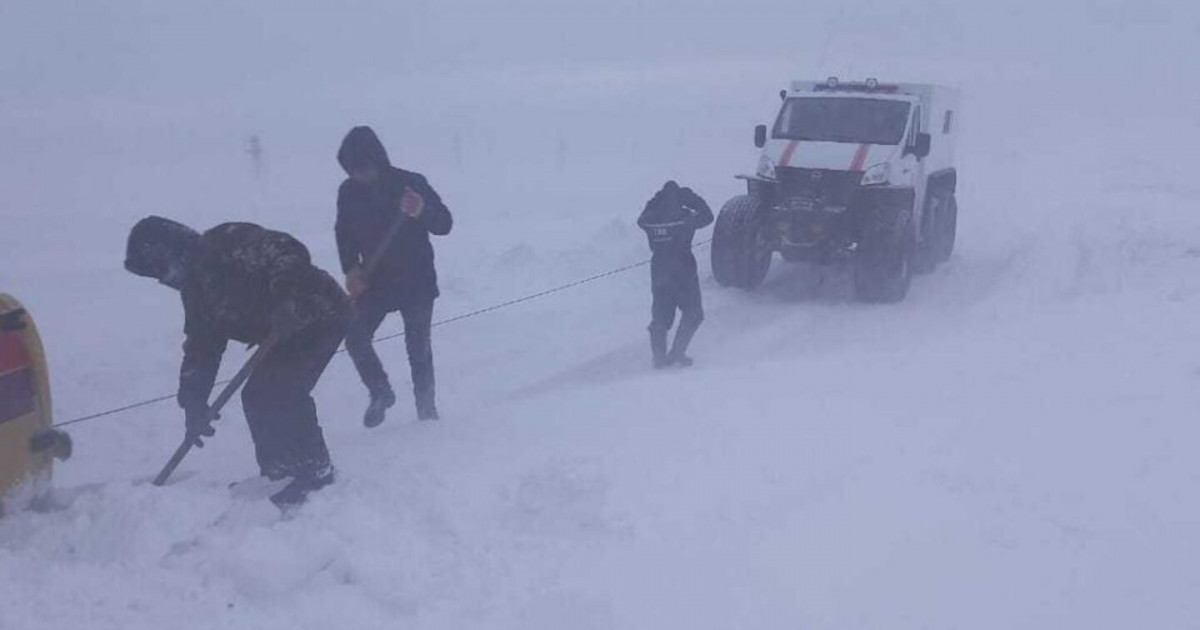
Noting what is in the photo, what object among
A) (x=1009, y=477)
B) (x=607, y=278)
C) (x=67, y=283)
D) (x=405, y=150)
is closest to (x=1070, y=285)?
(x=607, y=278)

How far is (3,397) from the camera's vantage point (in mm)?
4383

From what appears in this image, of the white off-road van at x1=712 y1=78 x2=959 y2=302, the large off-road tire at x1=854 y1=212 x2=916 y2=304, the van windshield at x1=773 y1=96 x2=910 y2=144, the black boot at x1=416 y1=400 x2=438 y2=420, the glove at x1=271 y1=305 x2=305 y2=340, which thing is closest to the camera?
the glove at x1=271 y1=305 x2=305 y2=340

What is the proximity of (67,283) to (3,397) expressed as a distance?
29.9 ft

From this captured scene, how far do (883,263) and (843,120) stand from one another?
1.83 metres

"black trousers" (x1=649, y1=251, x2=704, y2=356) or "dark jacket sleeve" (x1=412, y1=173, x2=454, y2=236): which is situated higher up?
"dark jacket sleeve" (x1=412, y1=173, x2=454, y2=236)

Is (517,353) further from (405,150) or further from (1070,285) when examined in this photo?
(405,150)

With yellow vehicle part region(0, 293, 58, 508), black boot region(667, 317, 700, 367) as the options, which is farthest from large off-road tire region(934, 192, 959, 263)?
yellow vehicle part region(0, 293, 58, 508)

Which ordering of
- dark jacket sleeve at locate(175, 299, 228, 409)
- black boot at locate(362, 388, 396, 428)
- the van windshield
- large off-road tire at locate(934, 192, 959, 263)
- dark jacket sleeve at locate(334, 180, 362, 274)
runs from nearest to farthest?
dark jacket sleeve at locate(175, 299, 228, 409) → black boot at locate(362, 388, 396, 428) → dark jacket sleeve at locate(334, 180, 362, 274) → the van windshield → large off-road tire at locate(934, 192, 959, 263)

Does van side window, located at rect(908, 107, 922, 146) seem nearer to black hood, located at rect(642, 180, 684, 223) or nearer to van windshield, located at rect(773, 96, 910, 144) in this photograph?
van windshield, located at rect(773, 96, 910, 144)

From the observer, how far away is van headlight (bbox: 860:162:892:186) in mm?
10719

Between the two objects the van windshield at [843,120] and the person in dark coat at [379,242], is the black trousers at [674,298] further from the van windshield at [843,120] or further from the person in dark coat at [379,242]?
the van windshield at [843,120]

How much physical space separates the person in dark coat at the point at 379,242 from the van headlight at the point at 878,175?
5.84m

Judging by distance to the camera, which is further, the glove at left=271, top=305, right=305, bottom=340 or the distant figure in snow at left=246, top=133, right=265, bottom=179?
the distant figure in snow at left=246, top=133, right=265, bottom=179

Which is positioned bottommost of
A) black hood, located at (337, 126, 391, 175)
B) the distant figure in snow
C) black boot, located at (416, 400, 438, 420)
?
the distant figure in snow
